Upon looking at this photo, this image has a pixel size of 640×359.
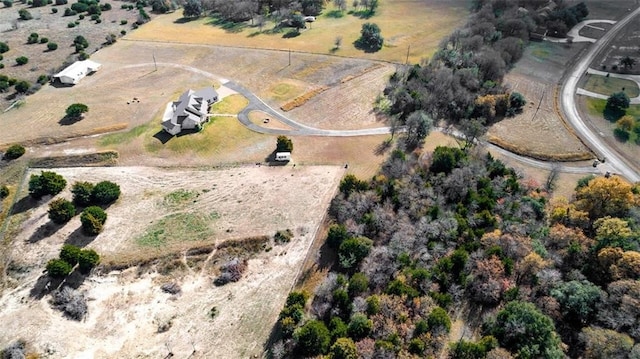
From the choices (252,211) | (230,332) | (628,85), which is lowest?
(230,332)

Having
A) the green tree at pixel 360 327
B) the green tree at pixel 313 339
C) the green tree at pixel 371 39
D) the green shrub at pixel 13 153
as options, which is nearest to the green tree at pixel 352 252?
the green tree at pixel 360 327

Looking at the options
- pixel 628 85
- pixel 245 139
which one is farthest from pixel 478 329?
pixel 628 85

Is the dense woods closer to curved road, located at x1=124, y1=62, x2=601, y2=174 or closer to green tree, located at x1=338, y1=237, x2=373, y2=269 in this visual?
green tree, located at x1=338, y1=237, x2=373, y2=269

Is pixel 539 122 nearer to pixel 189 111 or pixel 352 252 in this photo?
pixel 352 252

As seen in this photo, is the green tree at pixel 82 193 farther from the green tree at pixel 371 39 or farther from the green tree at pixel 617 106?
the green tree at pixel 617 106

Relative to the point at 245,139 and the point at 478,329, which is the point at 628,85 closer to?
the point at 478,329
